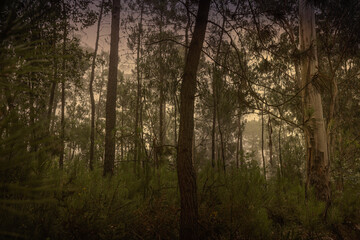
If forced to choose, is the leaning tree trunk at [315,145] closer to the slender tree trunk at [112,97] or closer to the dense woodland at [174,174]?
the dense woodland at [174,174]

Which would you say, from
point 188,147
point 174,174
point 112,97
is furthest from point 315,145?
point 112,97

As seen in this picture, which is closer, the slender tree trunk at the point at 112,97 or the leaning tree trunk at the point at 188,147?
the leaning tree trunk at the point at 188,147

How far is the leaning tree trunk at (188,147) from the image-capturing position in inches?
75.0

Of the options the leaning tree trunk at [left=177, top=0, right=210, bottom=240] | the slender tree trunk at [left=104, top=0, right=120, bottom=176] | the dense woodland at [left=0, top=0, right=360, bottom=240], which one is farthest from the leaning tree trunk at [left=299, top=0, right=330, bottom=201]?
the slender tree trunk at [left=104, top=0, right=120, bottom=176]

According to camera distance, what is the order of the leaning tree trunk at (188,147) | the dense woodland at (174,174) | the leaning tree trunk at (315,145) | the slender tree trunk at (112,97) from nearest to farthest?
the dense woodland at (174,174), the leaning tree trunk at (188,147), the leaning tree trunk at (315,145), the slender tree trunk at (112,97)

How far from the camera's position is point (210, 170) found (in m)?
3.95

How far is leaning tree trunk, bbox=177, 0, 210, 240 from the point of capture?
190 centimetres

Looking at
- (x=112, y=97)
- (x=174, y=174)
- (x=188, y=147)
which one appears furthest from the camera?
(x=112, y=97)

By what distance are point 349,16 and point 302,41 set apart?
169 cm

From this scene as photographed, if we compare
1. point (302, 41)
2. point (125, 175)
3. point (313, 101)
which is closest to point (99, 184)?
point (125, 175)

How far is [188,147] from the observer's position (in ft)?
6.48

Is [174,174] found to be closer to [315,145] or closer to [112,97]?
[315,145]

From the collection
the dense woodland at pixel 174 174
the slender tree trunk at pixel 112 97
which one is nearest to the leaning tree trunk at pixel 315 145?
the dense woodland at pixel 174 174

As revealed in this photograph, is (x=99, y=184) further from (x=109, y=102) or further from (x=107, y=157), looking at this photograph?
(x=109, y=102)
